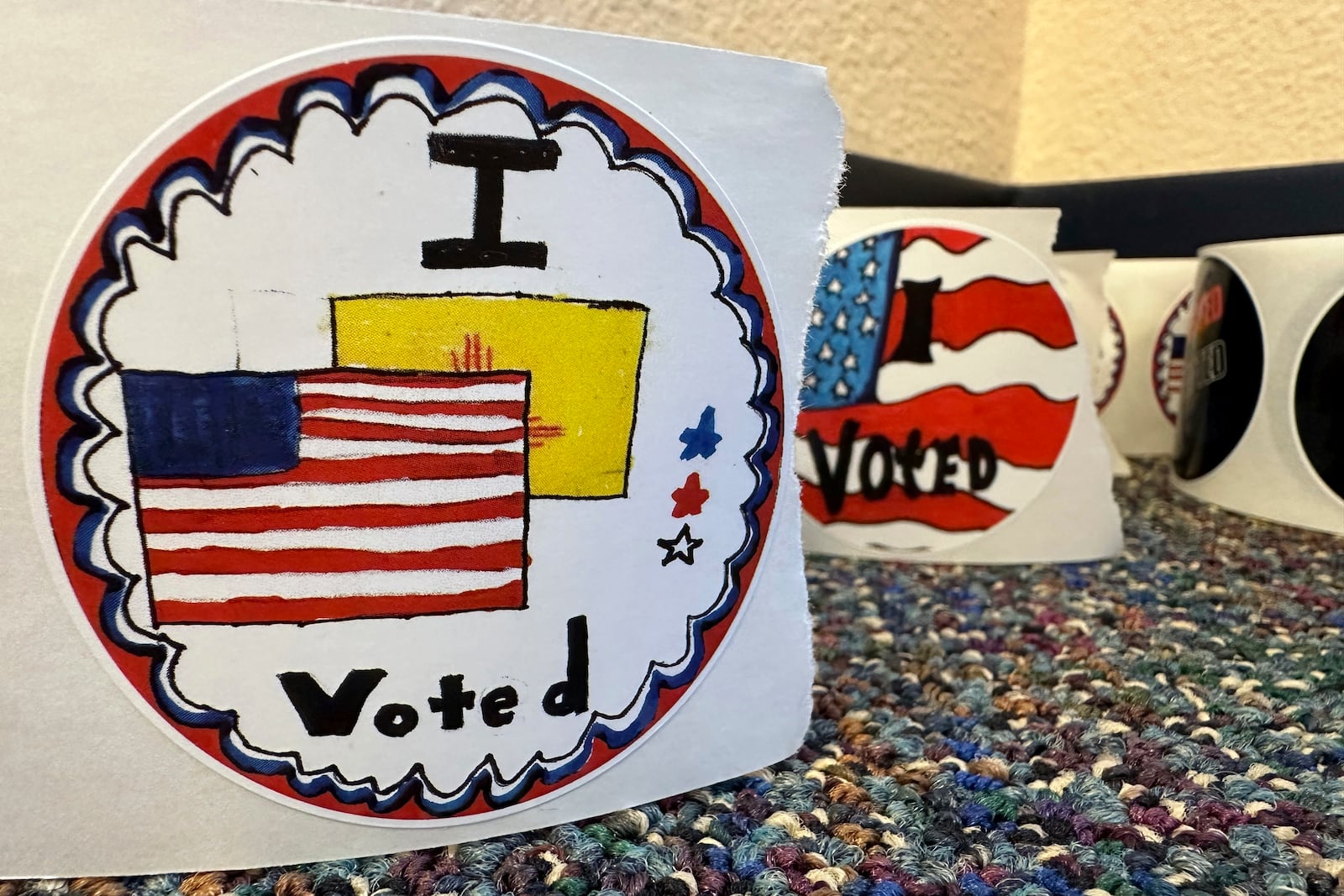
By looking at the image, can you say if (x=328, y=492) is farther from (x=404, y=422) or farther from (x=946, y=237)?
(x=946, y=237)

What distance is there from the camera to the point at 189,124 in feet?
0.97

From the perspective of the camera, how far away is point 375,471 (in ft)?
1.10

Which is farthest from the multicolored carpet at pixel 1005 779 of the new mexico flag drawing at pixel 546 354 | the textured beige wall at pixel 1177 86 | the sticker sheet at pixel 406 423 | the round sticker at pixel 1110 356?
the textured beige wall at pixel 1177 86

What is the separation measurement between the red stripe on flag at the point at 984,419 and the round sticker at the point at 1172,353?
355 millimetres

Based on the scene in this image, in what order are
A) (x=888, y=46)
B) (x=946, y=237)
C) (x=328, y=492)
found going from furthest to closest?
(x=888, y=46), (x=946, y=237), (x=328, y=492)

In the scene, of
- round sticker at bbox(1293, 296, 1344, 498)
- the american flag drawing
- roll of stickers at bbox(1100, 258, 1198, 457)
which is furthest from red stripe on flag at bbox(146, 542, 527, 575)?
roll of stickers at bbox(1100, 258, 1198, 457)

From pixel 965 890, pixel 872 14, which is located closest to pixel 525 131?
pixel 965 890

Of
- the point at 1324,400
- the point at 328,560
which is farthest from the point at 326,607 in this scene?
the point at 1324,400


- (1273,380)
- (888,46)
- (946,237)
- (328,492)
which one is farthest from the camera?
(888,46)

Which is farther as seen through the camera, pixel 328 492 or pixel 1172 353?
pixel 1172 353

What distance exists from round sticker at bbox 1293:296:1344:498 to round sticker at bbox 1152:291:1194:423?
183 mm

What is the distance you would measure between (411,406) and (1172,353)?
864 mm

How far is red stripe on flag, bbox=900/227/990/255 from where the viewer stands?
0.63 m

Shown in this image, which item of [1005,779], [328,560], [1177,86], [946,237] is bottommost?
[1005,779]
